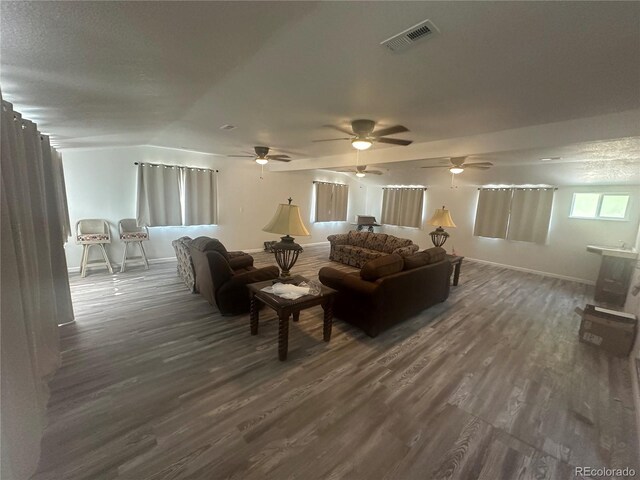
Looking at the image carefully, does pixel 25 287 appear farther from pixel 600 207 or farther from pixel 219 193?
pixel 600 207

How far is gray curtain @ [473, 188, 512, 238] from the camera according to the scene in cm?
634

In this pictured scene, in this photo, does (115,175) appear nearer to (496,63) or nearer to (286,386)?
(286,386)

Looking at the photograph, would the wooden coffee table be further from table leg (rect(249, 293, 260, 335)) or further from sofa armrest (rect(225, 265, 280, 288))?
sofa armrest (rect(225, 265, 280, 288))

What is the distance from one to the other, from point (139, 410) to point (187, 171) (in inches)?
201

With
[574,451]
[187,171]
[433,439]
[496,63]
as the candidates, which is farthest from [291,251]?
[187,171]

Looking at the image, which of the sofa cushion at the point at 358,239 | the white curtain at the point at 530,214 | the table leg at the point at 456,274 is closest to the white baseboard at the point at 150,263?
the sofa cushion at the point at 358,239

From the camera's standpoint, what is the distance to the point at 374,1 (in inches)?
44.1

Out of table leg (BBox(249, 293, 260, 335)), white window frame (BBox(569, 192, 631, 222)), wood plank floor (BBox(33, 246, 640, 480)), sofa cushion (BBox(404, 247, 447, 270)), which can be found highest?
white window frame (BBox(569, 192, 631, 222))

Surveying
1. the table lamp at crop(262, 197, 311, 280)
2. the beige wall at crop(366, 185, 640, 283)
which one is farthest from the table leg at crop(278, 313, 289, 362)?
the beige wall at crop(366, 185, 640, 283)

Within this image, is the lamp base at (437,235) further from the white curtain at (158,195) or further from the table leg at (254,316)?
the white curtain at (158,195)

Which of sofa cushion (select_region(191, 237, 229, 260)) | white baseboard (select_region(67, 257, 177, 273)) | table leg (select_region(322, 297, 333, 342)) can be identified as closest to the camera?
table leg (select_region(322, 297, 333, 342))

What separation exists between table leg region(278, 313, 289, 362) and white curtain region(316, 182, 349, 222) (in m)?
6.03

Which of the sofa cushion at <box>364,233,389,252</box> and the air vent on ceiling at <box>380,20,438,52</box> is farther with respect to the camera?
the sofa cushion at <box>364,233,389,252</box>

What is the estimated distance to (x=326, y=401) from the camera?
194 centimetres
